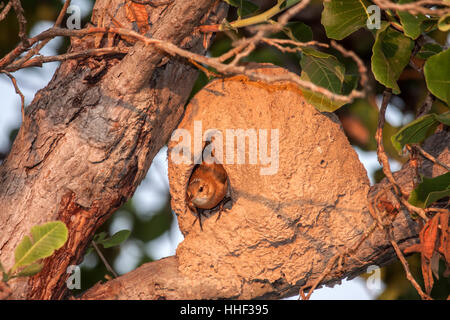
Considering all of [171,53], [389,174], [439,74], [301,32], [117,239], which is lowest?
[389,174]

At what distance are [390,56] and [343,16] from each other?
0.27 metres

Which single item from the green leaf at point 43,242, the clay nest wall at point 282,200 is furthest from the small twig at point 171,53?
the green leaf at point 43,242

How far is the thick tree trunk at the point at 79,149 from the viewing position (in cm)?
212

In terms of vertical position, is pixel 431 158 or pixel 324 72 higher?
pixel 324 72

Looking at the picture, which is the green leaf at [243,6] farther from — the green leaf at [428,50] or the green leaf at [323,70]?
the green leaf at [428,50]

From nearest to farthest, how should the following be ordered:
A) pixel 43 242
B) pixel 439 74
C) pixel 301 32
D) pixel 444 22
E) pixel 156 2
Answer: pixel 43 242
pixel 439 74
pixel 444 22
pixel 156 2
pixel 301 32

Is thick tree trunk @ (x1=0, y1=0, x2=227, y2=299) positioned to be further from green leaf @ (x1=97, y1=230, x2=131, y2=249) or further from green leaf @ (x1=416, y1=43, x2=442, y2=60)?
green leaf @ (x1=416, y1=43, x2=442, y2=60)

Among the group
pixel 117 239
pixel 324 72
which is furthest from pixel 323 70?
pixel 117 239

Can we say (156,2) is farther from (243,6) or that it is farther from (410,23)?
(410,23)

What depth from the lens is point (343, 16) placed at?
215 cm

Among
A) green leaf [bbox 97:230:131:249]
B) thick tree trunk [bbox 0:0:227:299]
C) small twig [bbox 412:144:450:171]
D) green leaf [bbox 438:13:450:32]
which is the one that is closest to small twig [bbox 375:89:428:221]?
small twig [bbox 412:144:450:171]

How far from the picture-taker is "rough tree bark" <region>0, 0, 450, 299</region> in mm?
2137
